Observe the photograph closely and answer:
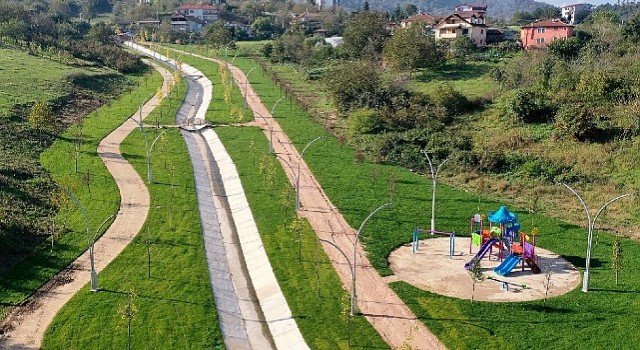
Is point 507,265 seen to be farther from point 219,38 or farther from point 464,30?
point 219,38

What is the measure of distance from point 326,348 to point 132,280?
12574mm

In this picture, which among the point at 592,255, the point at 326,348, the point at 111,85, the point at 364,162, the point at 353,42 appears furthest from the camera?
the point at 353,42

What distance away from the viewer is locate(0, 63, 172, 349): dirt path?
1192 inches

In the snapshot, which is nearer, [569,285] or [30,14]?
[569,285]

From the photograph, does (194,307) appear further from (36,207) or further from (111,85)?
(111,85)

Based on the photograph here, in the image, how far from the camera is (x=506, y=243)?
1500 inches

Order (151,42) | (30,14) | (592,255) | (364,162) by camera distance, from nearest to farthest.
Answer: (592,255)
(364,162)
(30,14)
(151,42)

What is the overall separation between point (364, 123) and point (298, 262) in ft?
105

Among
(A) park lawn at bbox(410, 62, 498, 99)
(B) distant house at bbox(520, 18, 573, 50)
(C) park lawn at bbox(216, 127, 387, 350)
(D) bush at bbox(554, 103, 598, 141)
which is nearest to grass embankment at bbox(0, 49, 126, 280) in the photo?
(C) park lawn at bbox(216, 127, 387, 350)

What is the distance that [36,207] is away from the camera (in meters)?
44.9

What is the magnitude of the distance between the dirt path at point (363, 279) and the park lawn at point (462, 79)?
98.1 ft

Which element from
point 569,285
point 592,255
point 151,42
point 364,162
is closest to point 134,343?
point 569,285

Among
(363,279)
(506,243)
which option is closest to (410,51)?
(506,243)

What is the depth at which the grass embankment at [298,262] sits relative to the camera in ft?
99.9
